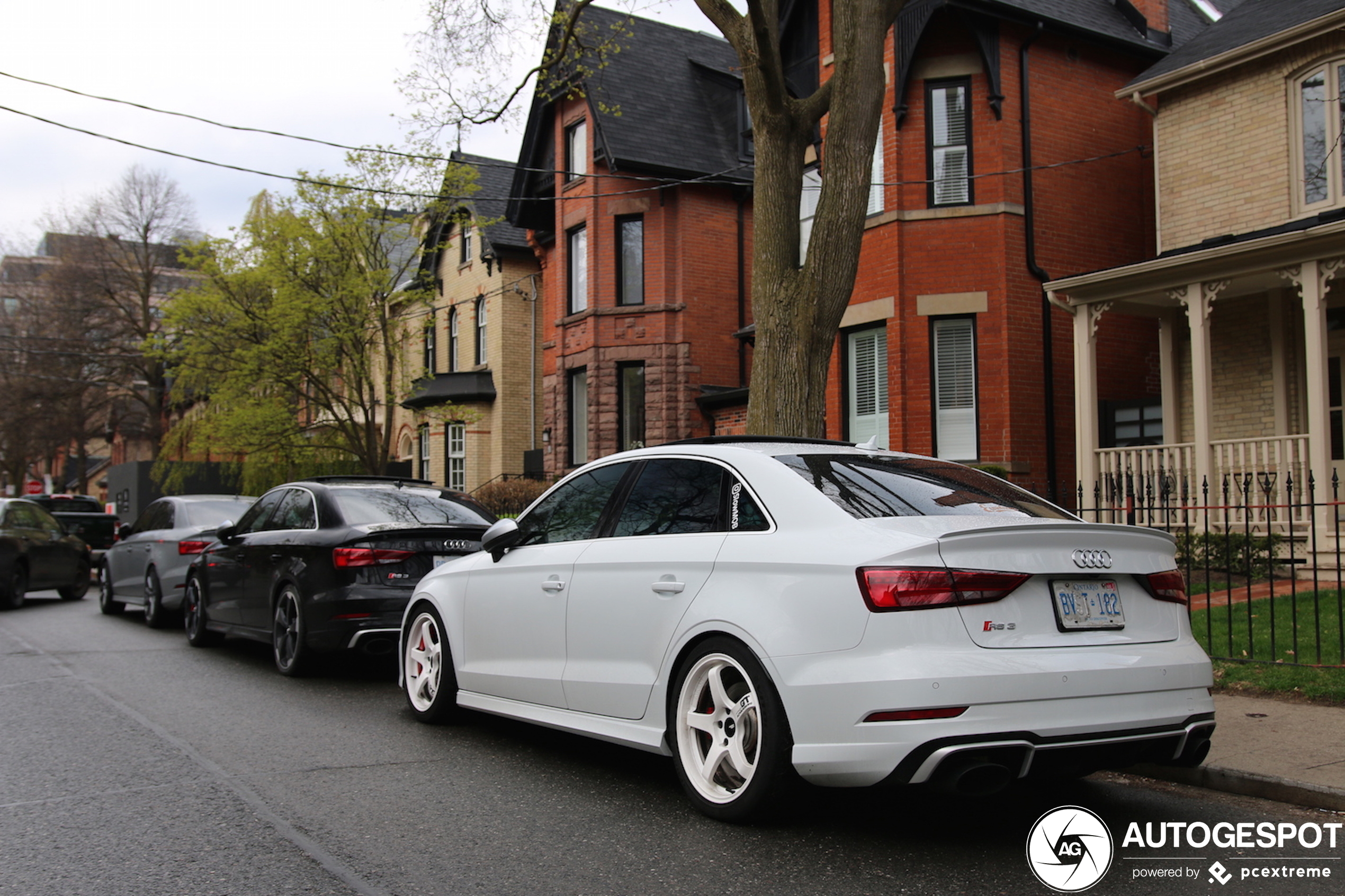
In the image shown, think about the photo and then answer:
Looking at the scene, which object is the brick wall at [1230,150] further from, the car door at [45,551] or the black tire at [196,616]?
the car door at [45,551]

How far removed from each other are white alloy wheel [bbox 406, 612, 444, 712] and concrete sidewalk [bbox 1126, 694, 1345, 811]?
13.0 ft

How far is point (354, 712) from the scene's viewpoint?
7.42 metres

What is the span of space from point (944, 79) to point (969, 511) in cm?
1367

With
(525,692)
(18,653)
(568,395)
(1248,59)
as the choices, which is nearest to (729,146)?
(568,395)

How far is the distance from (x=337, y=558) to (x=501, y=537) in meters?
2.70

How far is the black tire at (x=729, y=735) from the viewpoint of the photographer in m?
4.29

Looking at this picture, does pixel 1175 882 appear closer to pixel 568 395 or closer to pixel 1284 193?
pixel 1284 193

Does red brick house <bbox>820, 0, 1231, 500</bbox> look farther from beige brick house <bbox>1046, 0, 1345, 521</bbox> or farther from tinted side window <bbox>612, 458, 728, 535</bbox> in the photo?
tinted side window <bbox>612, 458, 728, 535</bbox>

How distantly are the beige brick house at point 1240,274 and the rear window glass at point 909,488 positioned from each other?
8942mm

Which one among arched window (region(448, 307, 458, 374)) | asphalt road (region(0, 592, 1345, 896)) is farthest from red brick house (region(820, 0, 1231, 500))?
arched window (region(448, 307, 458, 374))

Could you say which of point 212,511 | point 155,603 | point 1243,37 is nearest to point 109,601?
point 155,603

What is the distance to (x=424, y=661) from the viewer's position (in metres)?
7.09

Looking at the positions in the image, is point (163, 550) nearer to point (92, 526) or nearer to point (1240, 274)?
point (1240, 274)

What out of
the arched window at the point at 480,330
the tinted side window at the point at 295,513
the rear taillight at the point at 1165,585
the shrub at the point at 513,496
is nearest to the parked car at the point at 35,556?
the shrub at the point at 513,496
